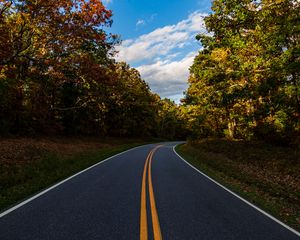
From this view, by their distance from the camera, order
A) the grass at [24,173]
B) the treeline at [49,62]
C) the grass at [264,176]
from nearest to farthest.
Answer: the grass at [264,176], the grass at [24,173], the treeline at [49,62]

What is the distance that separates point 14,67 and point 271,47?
19424 millimetres

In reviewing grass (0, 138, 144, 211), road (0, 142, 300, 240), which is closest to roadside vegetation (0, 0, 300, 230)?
grass (0, 138, 144, 211)

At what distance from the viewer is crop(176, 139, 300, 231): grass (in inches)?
303

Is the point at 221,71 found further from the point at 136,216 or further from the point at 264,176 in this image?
the point at 136,216

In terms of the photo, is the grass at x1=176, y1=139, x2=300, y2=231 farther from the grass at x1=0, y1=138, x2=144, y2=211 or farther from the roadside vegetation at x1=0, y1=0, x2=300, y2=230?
the grass at x1=0, y1=138, x2=144, y2=211

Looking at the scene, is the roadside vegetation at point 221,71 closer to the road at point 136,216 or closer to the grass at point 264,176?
the grass at point 264,176

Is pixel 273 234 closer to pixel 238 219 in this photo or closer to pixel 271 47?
pixel 238 219

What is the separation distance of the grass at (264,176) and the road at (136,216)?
93 cm

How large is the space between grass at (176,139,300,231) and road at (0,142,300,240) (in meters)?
0.93

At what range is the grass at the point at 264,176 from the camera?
7695mm

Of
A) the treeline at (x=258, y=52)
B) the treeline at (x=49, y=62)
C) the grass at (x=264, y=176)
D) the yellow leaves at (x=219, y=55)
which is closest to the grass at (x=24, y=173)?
the treeline at (x=49, y=62)

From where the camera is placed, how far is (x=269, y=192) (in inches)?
378

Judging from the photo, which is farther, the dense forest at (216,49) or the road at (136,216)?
the dense forest at (216,49)

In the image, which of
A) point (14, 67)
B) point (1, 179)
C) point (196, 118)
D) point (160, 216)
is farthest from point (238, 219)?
point (196, 118)
